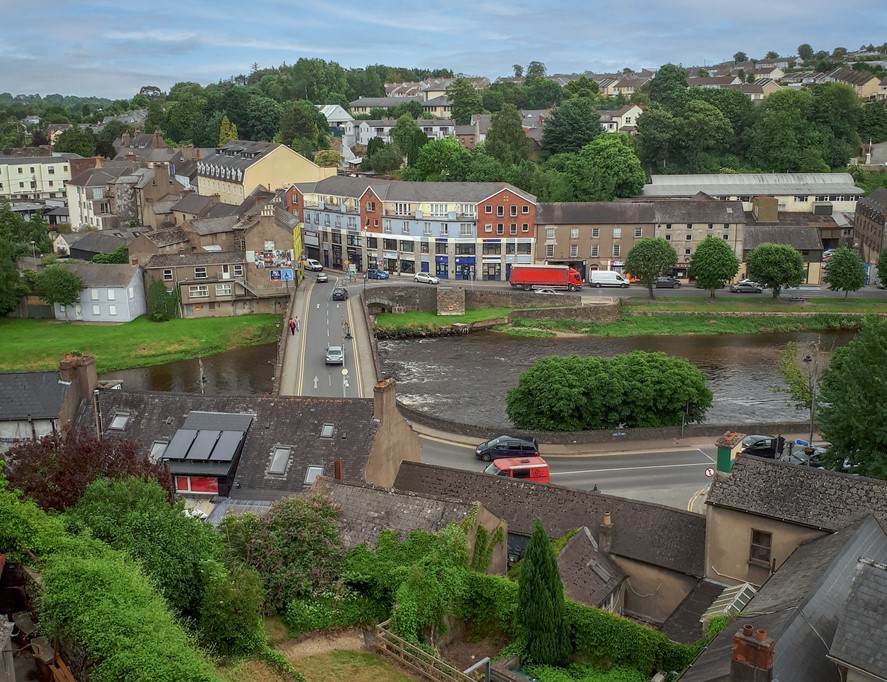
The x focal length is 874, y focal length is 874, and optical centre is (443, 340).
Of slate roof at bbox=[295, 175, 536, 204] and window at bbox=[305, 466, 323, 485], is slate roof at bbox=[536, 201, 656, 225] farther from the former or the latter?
window at bbox=[305, 466, 323, 485]

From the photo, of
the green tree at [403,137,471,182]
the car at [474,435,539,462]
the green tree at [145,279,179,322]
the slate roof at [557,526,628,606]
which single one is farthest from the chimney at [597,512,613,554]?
the green tree at [403,137,471,182]

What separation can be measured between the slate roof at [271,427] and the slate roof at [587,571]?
670 cm

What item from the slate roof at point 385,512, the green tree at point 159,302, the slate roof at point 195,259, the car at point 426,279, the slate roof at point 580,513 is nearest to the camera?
the slate roof at point 385,512

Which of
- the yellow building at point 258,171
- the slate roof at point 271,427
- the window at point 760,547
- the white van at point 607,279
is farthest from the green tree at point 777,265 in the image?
the window at point 760,547

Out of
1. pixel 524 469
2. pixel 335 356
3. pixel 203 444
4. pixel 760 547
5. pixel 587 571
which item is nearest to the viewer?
pixel 760 547

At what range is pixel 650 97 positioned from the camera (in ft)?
471

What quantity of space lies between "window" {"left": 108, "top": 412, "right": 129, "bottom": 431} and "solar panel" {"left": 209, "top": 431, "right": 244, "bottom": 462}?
3.78 m

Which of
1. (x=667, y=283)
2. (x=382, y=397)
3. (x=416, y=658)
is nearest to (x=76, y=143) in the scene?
(x=667, y=283)

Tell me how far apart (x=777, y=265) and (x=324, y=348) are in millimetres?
39865

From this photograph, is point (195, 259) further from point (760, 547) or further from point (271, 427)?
point (760, 547)

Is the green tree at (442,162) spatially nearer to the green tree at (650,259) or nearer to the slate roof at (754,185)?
the slate roof at (754,185)

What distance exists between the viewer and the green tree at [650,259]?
74.4m

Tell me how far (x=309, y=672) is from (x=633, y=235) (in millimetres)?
69557

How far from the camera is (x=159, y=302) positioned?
228 feet
